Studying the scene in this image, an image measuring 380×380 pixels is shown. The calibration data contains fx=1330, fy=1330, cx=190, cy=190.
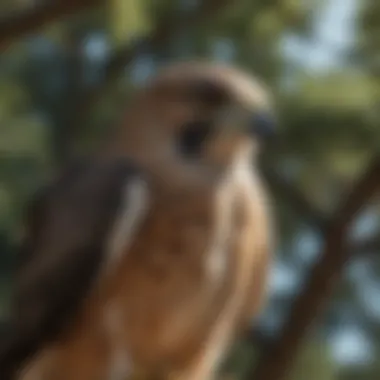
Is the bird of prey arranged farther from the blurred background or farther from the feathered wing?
the blurred background

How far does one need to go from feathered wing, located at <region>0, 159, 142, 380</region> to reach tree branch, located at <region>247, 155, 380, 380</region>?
442 mm

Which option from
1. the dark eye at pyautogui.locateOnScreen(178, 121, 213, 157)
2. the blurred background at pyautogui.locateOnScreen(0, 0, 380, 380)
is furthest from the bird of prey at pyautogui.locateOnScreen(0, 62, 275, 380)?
the blurred background at pyautogui.locateOnScreen(0, 0, 380, 380)

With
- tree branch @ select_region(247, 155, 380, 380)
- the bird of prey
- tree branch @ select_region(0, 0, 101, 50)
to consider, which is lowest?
the bird of prey

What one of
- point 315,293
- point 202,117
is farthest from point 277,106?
point 202,117

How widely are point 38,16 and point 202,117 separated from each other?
46cm

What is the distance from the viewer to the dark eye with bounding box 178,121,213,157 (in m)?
0.97

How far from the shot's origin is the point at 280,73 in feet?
4.56

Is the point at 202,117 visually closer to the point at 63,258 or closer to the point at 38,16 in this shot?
the point at 63,258

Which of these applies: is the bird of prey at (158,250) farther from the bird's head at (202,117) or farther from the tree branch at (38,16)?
the tree branch at (38,16)

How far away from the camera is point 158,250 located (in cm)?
93

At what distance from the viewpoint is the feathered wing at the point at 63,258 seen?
95cm

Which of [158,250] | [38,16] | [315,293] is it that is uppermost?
[38,16]

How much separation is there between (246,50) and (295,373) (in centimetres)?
37

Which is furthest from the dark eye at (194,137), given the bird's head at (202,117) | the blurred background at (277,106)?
the blurred background at (277,106)
